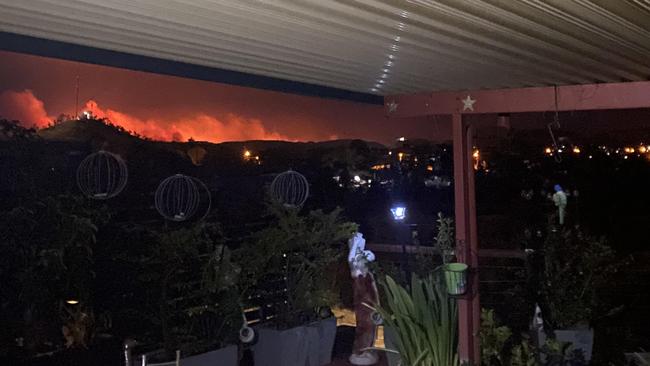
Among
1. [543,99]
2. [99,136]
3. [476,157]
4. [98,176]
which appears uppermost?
[476,157]

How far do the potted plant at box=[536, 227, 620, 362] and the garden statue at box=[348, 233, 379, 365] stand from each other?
50.7 inches

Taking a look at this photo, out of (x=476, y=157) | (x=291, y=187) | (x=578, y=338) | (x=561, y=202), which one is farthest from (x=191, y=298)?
(x=476, y=157)

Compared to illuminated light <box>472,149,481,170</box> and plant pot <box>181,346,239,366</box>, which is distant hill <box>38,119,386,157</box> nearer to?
plant pot <box>181,346,239,366</box>

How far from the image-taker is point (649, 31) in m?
2.64

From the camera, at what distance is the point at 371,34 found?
2.61m

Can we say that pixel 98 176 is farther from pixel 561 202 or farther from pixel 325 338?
pixel 561 202

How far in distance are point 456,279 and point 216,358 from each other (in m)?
1.67

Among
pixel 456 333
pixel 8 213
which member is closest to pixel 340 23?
pixel 456 333

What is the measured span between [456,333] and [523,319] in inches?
67.5

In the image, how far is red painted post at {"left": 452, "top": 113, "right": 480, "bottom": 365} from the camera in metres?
3.95

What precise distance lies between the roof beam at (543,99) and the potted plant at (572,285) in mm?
1597

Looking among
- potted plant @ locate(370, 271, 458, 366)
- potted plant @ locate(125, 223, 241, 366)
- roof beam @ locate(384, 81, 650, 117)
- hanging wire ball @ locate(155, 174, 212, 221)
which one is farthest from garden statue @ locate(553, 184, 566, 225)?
hanging wire ball @ locate(155, 174, 212, 221)

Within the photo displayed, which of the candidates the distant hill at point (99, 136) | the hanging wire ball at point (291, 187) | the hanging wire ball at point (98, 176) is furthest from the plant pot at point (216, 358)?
the hanging wire ball at point (291, 187)

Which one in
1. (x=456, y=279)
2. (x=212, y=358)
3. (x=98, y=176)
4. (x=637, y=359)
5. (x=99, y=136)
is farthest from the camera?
(x=99, y=136)
